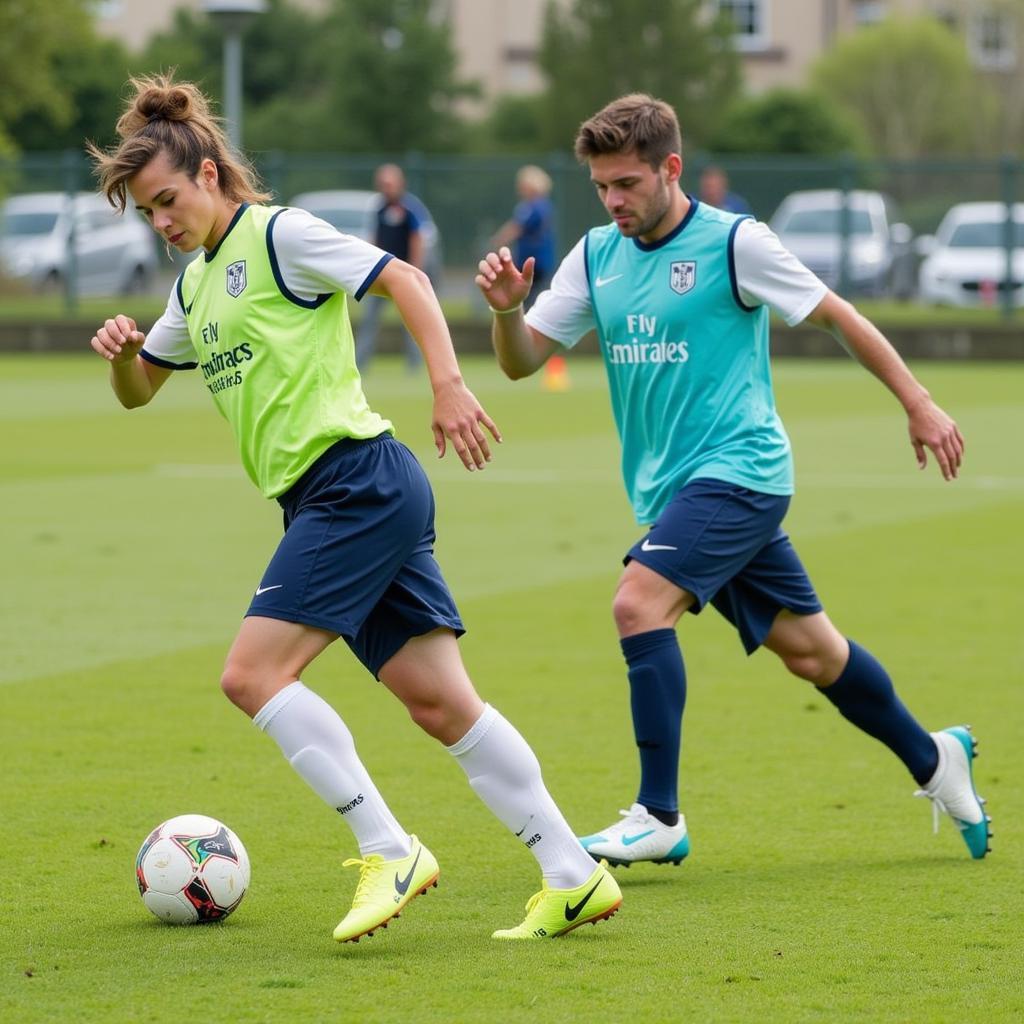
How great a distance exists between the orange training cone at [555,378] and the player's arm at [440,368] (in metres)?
18.8

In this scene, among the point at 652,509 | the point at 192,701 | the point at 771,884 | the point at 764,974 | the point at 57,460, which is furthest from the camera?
the point at 57,460

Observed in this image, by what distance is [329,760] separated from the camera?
468 centimetres

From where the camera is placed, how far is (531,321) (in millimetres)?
5852

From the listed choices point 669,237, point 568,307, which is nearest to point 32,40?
point 568,307

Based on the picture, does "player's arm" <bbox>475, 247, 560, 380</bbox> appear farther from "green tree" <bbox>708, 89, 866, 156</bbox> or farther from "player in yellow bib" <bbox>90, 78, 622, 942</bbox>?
"green tree" <bbox>708, 89, 866, 156</bbox>

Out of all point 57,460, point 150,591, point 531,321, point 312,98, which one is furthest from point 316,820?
point 312,98

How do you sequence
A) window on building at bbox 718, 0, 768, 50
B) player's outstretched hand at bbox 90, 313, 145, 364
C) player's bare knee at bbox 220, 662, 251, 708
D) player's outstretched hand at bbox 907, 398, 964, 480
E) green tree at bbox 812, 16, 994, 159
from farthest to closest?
window on building at bbox 718, 0, 768, 50 < green tree at bbox 812, 16, 994, 159 < player's outstretched hand at bbox 907, 398, 964, 480 < player's outstretched hand at bbox 90, 313, 145, 364 < player's bare knee at bbox 220, 662, 251, 708

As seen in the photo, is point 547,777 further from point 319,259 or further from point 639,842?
point 319,259

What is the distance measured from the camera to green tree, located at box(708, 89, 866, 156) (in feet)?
152

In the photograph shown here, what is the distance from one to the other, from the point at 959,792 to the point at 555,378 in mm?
18802

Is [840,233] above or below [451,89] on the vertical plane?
below

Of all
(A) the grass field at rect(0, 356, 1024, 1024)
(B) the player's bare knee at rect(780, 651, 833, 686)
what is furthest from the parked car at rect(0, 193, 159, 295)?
(B) the player's bare knee at rect(780, 651, 833, 686)

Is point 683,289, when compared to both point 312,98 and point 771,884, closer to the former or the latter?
point 771,884

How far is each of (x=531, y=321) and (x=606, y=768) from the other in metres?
1.55
